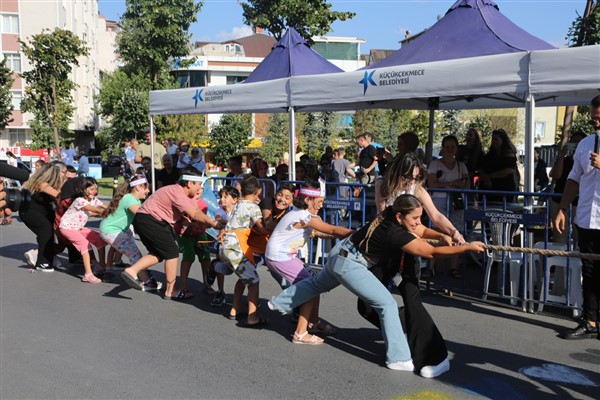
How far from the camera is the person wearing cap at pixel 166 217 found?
7260 millimetres

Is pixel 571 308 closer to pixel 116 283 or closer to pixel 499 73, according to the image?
pixel 499 73

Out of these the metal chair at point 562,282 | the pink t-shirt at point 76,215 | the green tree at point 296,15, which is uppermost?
the green tree at point 296,15

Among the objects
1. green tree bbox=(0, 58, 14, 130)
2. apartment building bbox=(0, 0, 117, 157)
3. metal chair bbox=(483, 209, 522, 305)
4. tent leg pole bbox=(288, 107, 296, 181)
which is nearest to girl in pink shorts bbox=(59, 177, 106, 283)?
tent leg pole bbox=(288, 107, 296, 181)

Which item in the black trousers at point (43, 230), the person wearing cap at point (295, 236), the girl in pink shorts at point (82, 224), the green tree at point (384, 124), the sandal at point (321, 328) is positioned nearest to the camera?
the person wearing cap at point (295, 236)

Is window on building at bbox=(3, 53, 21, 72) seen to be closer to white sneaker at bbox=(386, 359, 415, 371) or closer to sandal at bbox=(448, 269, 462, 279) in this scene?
sandal at bbox=(448, 269, 462, 279)

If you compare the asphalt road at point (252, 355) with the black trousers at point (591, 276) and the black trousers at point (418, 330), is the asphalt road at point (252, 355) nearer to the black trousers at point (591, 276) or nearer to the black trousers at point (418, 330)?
the black trousers at point (418, 330)

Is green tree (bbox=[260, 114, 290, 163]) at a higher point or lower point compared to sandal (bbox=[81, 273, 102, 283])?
higher

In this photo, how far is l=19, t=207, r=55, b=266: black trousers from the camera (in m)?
9.20

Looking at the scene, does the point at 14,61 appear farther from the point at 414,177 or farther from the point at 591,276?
the point at 591,276

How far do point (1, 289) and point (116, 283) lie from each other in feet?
4.81

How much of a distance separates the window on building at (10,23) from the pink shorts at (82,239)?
153 feet

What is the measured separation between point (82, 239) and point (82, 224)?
10.3 inches

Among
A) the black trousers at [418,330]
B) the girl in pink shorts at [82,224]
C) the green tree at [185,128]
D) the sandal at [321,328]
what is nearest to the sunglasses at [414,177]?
the black trousers at [418,330]

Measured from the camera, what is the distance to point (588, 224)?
5547 mm
